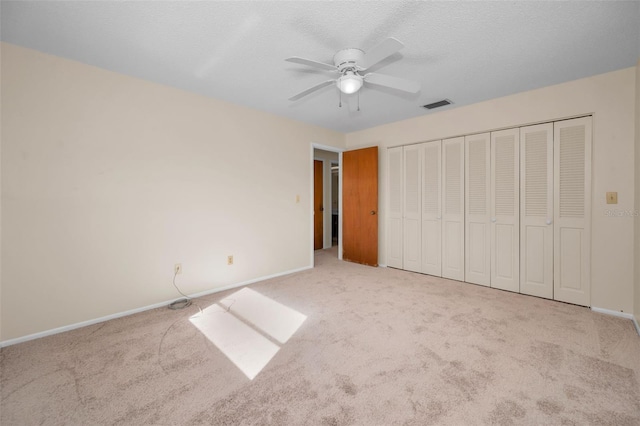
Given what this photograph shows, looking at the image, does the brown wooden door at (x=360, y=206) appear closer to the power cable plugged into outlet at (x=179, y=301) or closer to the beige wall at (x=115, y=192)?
the beige wall at (x=115, y=192)

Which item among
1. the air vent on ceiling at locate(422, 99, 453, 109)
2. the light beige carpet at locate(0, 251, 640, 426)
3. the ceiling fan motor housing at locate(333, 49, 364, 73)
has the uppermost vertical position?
the air vent on ceiling at locate(422, 99, 453, 109)

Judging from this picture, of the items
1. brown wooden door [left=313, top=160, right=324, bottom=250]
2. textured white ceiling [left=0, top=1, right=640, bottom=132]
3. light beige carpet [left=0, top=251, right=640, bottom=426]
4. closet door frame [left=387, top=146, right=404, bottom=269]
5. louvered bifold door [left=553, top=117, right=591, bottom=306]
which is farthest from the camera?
brown wooden door [left=313, top=160, right=324, bottom=250]

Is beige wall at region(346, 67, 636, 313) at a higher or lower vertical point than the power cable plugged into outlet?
higher

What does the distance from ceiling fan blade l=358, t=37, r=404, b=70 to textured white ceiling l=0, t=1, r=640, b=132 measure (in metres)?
0.24

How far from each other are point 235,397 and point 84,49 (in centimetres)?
299

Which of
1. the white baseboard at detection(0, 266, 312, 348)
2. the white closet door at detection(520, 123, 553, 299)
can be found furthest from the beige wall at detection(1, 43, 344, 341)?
the white closet door at detection(520, 123, 553, 299)

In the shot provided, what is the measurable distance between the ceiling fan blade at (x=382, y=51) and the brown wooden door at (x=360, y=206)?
2.66 meters

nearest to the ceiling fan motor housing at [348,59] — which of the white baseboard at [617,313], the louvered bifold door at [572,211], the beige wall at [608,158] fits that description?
the beige wall at [608,158]

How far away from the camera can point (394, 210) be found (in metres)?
4.52

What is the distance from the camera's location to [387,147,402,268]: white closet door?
4.43 metres

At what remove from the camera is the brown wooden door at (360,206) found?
4625mm

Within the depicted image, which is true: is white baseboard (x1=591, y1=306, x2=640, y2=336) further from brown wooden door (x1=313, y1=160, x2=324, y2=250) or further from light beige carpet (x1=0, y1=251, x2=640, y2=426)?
brown wooden door (x1=313, y1=160, x2=324, y2=250)

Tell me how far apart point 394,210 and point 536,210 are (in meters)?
1.89

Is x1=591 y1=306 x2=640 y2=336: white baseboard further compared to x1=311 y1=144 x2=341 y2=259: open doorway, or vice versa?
x1=311 y1=144 x2=341 y2=259: open doorway
